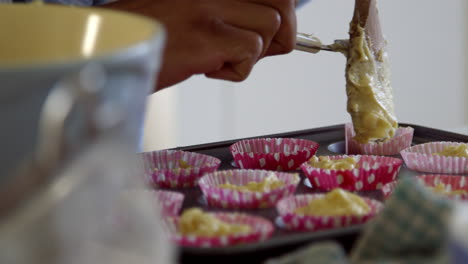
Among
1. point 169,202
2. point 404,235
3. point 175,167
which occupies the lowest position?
point 175,167

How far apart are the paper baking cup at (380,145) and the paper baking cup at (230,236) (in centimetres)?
47

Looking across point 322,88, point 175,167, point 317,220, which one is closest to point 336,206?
point 317,220

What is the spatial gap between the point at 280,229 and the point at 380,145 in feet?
1.50

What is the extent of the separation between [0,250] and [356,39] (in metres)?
0.92

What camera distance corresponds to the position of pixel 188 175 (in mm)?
1083

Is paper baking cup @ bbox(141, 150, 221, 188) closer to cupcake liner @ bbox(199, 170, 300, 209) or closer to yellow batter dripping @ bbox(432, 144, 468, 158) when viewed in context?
cupcake liner @ bbox(199, 170, 300, 209)

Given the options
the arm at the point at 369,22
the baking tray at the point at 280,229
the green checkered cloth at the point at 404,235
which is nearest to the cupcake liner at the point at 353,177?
the baking tray at the point at 280,229

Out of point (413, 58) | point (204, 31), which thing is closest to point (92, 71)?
point (204, 31)

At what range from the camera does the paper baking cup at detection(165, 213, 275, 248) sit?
2.42 feet

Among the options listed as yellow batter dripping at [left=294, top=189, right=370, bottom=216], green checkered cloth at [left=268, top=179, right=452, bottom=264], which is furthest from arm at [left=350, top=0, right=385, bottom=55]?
green checkered cloth at [left=268, top=179, right=452, bottom=264]

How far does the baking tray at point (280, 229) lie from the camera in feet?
2.19

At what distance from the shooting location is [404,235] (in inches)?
18.8

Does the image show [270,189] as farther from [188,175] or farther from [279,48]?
[279,48]

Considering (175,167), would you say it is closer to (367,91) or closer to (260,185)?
(260,185)
